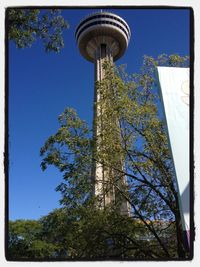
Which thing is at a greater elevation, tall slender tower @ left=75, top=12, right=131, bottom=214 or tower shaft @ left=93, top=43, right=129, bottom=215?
tall slender tower @ left=75, top=12, right=131, bottom=214

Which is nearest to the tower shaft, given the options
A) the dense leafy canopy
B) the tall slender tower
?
the dense leafy canopy

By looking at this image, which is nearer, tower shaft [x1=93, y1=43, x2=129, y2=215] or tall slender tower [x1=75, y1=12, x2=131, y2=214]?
tower shaft [x1=93, y1=43, x2=129, y2=215]

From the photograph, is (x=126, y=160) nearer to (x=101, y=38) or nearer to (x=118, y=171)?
(x=118, y=171)

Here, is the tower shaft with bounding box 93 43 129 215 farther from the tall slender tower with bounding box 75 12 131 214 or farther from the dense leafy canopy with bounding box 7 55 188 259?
the tall slender tower with bounding box 75 12 131 214

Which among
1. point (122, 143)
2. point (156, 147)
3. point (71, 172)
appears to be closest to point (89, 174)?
point (71, 172)

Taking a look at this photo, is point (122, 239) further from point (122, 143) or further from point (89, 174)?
point (122, 143)

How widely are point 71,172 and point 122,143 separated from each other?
Answer: 1.21 meters

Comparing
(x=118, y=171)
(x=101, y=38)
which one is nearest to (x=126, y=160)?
(x=118, y=171)

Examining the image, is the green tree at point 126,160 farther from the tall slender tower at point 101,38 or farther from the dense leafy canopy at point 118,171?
the tall slender tower at point 101,38

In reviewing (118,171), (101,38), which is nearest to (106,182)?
(118,171)

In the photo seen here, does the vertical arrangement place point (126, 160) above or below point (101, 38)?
below

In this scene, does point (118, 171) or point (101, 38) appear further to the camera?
point (101, 38)
